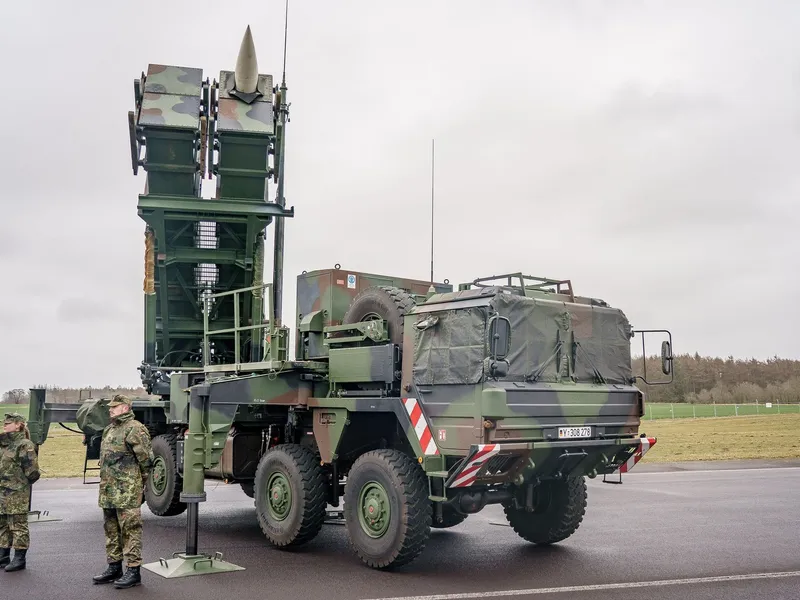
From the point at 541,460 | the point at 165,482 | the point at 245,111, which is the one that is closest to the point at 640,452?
the point at 541,460

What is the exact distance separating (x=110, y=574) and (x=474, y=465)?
329 cm

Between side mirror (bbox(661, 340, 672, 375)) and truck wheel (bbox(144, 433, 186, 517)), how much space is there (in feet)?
20.2

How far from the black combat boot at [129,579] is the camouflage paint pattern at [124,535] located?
0.05 m

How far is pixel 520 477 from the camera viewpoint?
756 centimetres

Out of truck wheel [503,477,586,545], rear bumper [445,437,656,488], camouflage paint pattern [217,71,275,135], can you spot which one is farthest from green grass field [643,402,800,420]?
rear bumper [445,437,656,488]

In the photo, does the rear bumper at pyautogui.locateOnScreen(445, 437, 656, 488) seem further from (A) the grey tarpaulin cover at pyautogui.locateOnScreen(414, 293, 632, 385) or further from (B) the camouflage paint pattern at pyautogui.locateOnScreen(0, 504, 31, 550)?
(B) the camouflage paint pattern at pyautogui.locateOnScreen(0, 504, 31, 550)

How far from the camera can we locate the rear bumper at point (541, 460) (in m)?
7.09

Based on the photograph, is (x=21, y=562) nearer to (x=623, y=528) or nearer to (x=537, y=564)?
(x=537, y=564)

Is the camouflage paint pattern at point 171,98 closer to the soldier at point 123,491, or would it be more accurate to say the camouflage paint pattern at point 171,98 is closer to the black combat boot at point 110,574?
the soldier at point 123,491

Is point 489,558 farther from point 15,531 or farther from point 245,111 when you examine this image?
point 245,111

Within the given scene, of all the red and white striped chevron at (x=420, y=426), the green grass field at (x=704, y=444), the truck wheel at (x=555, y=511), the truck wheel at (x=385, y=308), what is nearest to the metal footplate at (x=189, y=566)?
the red and white striped chevron at (x=420, y=426)

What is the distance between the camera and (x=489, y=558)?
8.45 metres

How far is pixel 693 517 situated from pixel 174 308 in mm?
7838

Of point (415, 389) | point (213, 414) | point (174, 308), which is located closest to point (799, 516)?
point (415, 389)
